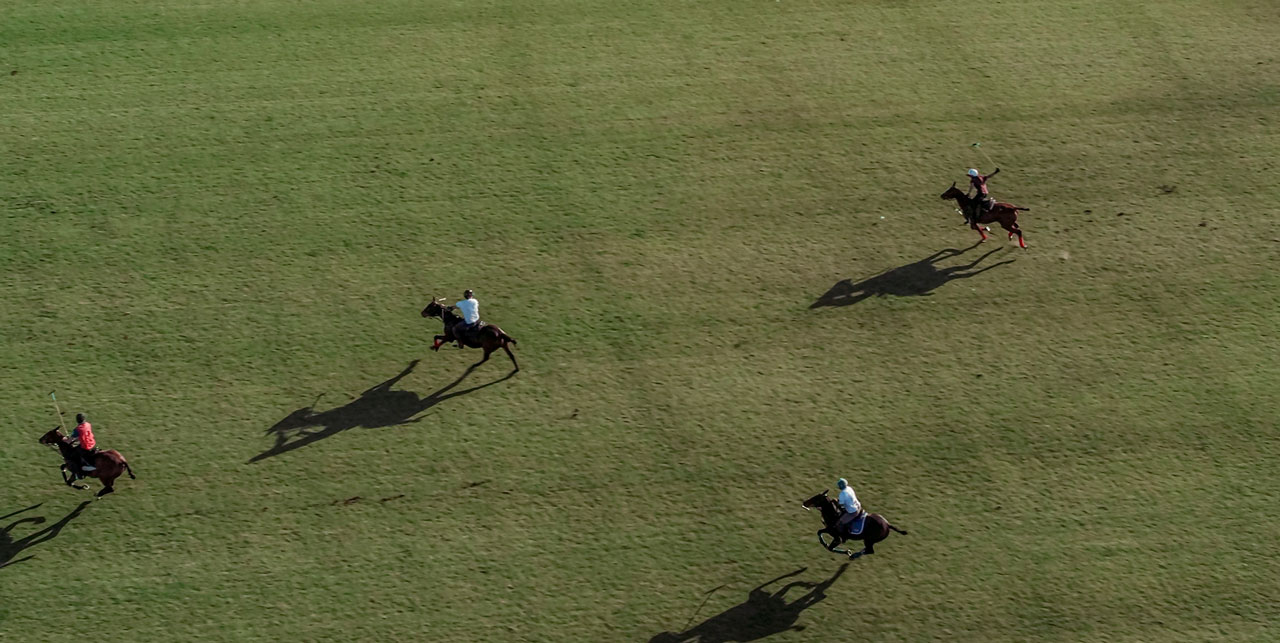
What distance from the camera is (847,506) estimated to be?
21.3 metres

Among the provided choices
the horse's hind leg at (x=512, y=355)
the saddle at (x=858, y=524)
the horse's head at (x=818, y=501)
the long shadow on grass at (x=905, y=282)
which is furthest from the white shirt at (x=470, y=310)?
the saddle at (x=858, y=524)

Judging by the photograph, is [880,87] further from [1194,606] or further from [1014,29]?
[1194,606]

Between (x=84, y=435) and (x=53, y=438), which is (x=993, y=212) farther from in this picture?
(x=53, y=438)

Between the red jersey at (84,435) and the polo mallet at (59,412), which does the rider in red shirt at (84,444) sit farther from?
the polo mallet at (59,412)

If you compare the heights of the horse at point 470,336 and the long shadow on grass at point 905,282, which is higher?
the horse at point 470,336

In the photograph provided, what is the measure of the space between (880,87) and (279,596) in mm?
19865

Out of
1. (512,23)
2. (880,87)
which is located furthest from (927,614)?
(512,23)

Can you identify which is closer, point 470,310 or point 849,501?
point 849,501

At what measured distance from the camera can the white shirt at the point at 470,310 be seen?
24219mm

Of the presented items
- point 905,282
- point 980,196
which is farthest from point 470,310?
point 980,196

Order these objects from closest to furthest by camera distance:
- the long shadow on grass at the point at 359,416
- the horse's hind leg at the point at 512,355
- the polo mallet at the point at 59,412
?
the polo mallet at the point at 59,412 < the long shadow on grass at the point at 359,416 < the horse's hind leg at the point at 512,355

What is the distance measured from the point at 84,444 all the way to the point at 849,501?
14005 millimetres

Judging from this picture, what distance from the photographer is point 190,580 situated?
21391 millimetres

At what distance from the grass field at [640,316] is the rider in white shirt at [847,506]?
1.08 m
